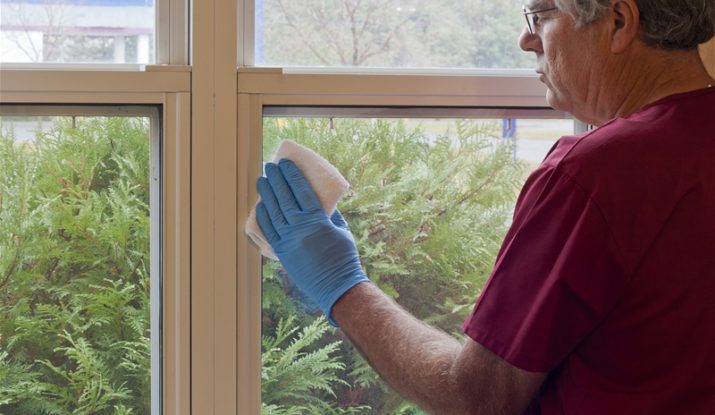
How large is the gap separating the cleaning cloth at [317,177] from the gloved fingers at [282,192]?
0.02 metres

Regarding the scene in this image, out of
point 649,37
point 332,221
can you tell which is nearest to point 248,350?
point 332,221

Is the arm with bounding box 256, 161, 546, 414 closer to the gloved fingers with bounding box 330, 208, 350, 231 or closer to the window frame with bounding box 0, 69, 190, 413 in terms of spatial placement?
the gloved fingers with bounding box 330, 208, 350, 231

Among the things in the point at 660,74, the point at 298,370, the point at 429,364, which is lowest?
the point at 298,370

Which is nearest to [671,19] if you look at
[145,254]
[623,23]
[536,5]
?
[623,23]

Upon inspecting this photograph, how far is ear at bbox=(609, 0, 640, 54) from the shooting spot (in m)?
1.07

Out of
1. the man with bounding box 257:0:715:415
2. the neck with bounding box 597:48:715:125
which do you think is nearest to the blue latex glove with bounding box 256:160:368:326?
the man with bounding box 257:0:715:415

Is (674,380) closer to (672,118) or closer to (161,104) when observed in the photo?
(672,118)

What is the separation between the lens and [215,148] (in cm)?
138

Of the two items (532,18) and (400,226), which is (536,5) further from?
(400,226)

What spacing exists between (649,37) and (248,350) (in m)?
0.82

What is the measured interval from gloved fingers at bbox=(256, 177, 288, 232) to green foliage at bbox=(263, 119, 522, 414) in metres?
0.16

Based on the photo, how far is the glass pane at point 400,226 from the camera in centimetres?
148

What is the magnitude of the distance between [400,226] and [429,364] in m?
0.44

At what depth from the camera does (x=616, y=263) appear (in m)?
1.00
